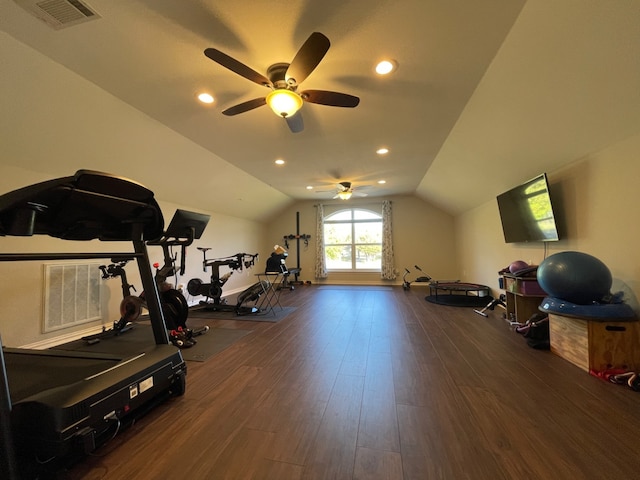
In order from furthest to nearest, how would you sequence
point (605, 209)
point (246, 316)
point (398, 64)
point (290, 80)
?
1. point (246, 316)
2. point (605, 209)
3. point (398, 64)
4. point (290, 80)

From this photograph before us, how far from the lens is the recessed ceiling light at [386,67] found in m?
2.12

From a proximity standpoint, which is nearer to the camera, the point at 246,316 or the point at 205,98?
the point at 205,98

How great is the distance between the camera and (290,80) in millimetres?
2012

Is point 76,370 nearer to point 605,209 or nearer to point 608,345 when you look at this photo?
point 608,345

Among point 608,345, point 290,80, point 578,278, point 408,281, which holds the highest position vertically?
point 290,80

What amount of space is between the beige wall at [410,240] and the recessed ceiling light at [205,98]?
5.74 m

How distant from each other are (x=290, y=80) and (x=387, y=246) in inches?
247

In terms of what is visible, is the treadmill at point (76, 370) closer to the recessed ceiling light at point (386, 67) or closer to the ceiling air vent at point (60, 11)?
the ceiling air vent at point (60, 11)

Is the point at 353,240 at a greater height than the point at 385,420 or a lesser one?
greater

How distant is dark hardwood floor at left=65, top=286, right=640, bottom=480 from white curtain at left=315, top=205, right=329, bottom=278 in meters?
5.28

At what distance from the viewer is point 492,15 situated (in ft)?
5.48

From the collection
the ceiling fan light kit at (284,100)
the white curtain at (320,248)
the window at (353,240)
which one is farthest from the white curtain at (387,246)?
the ceiling fan light kit at (284,100)

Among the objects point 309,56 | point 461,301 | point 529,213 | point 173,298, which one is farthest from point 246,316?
point 529,213

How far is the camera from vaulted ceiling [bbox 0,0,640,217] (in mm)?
1633
